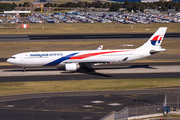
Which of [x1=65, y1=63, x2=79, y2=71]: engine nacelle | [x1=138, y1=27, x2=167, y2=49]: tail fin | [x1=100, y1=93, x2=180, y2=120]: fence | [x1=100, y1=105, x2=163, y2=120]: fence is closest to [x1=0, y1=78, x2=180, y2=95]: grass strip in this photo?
[x1=65, y1=63, x2=79, y2=71]: engine nacelle

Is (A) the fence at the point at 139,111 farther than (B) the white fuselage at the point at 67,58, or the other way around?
(B) the white fuselage at the point at 67,58

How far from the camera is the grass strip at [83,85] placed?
1948 inches

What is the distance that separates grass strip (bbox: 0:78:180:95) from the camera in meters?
49.5

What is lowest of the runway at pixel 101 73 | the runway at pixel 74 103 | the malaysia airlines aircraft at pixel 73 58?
the runway at pixel 101 73

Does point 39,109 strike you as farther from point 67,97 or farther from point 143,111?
point 143,111

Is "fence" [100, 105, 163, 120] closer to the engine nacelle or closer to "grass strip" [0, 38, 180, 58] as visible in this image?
the engine nacelle

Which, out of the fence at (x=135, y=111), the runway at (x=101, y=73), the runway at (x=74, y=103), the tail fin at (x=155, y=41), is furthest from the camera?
the tail fin at (x=155, y=41)

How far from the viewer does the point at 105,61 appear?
207 ft

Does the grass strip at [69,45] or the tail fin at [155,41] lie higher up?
the tail fin at [155,41]

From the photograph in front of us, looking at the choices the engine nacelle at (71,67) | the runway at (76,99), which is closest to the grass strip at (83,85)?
the runway at (76,99)

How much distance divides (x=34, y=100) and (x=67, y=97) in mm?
5155

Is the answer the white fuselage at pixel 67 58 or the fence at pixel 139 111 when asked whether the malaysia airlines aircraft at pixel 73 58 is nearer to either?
the white fuselage at pixel 67 58

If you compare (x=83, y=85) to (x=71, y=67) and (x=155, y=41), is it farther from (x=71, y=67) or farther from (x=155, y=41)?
(x=155, y=41)

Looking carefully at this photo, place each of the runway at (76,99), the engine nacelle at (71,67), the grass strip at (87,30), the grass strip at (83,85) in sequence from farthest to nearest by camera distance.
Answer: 1. the grass strip at (87,30)
2. the engine nacelle at (71,67)
3. the grass strip at (83,85)
4. the runway at (76,99)
